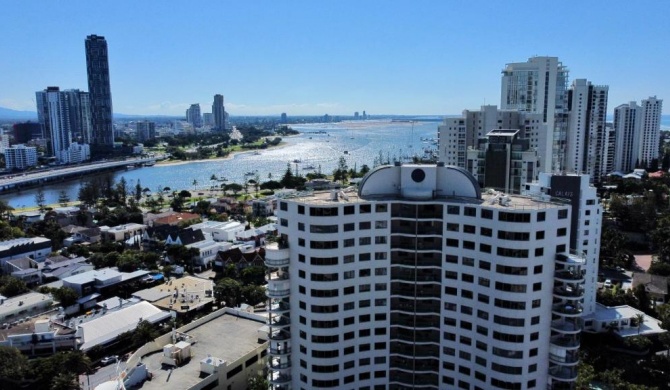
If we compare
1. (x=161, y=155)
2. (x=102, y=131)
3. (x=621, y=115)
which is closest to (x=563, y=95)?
(x=621, y=115)

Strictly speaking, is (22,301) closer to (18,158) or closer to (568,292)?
(568,292)

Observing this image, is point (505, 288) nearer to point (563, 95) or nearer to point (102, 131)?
point (563, 95)

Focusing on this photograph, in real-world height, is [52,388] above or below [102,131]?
below

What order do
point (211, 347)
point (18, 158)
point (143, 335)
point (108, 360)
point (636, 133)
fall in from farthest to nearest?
point (18, 158)
point (636, 133)
point (143, 335)
point (108, 360)
point (211, 347)

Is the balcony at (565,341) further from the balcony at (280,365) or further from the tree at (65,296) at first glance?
the tree at (65,296)

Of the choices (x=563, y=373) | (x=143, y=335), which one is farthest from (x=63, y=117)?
(x=563, y=373)

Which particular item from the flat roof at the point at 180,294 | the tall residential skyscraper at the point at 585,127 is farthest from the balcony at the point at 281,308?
the tall residential skyscraper at the point at 585,127

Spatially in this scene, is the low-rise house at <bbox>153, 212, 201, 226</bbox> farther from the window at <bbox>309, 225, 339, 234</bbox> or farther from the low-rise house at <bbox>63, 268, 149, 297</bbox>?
the window at <bbox>309, 225, 339, 234</bbox>
